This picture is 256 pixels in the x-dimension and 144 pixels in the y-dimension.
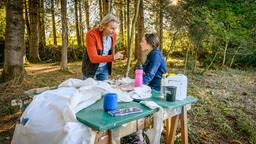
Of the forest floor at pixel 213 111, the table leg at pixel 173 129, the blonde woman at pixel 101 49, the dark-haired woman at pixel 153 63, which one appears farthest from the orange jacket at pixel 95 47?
the forest floor at pixel 213 111

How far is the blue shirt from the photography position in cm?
286

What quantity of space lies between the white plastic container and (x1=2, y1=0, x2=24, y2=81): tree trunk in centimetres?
388

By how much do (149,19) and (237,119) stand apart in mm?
6237

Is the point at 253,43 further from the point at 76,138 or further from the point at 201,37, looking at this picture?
the point at 76,138

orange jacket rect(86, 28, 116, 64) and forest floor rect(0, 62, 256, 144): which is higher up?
orange jacket rect(86, 28, 116, 64)

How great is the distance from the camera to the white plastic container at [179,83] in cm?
242

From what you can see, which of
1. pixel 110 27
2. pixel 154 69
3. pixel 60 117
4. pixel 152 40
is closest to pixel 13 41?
pixel 110 27

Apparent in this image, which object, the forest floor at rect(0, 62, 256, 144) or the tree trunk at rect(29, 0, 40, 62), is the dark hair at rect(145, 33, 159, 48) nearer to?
the forest floor at rect(0, 62, 256, 144)

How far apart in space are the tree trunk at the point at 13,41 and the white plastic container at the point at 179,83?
3.88 m

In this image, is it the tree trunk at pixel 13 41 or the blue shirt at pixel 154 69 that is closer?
the blue shirt at pixel 154 69

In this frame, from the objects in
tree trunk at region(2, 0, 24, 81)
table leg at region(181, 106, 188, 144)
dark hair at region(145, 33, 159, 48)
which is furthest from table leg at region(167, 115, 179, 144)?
tree trunk at region(2, 0, 24, 81)

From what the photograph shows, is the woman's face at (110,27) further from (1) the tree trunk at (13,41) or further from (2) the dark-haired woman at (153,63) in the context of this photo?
(1) the tree trunk at (13,41)

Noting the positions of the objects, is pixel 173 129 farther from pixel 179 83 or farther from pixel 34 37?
pixel 34 37

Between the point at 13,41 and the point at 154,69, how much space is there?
11.6ft
